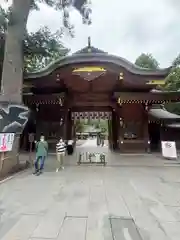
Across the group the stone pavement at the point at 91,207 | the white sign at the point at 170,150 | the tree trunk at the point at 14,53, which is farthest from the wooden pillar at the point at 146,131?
the tree trunk at the point at 14,53

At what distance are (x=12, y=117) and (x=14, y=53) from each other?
2.77 metres

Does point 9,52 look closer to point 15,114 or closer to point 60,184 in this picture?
point 15,114

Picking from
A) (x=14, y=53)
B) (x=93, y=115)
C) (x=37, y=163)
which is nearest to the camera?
(x=37, y=163)

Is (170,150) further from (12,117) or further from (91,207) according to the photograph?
(91,207)

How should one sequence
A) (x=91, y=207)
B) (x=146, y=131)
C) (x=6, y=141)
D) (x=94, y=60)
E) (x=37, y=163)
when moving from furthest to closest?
1. (x=146, y=131)
2. (x=94, y=60)
3. (x=37, y=163)
4. (x=6, y=141)
5. (x=91, y=207)

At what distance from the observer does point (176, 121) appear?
55.9ft

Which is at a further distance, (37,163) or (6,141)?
(37,163)

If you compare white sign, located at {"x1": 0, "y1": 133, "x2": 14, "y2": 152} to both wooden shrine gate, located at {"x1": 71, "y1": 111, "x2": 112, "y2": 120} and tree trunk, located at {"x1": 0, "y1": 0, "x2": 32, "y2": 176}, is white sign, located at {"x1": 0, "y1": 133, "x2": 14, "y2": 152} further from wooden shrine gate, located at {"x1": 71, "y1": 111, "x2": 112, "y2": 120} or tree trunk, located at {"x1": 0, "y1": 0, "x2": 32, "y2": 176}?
wooden shrine gate, located at {"x1": 71, "y1": 111, "x2": 112, "y2": 120}

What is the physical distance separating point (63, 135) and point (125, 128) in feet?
14.3

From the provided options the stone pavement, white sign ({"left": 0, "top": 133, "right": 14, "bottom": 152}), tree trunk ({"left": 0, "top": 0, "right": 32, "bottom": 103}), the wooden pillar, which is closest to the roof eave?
the wooden pillar

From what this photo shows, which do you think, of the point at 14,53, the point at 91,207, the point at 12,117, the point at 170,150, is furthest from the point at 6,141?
the point at 170,150

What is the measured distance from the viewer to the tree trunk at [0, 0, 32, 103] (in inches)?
370

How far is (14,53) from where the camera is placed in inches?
377

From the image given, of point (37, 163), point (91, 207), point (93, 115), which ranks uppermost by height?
point (93, 115)
